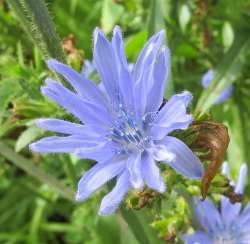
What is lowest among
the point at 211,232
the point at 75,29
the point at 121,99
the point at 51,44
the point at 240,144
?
the point at 240,144

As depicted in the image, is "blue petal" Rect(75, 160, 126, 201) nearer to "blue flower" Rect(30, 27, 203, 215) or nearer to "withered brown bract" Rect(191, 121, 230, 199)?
"blue flower" Rect(30, 27, 203, 215)

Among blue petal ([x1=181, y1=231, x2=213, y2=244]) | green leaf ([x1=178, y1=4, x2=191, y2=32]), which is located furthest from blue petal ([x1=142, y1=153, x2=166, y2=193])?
green leaf ([x1=178, y1=4, x2=191, y2=32])

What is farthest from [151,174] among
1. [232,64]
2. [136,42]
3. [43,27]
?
[232,64]

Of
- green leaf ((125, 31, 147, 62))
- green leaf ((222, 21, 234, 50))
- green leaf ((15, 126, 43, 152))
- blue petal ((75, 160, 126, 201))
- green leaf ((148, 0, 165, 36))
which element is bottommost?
green leaf ((222, 21, 234, 50))

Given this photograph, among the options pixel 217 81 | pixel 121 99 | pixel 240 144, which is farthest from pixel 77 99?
pixel 240 144

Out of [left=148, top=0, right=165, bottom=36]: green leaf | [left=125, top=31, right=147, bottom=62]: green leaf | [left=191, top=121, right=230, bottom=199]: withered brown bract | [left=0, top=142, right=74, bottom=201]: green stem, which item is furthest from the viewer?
[left=125, top=31, right=147, bottom=62]: green leaf

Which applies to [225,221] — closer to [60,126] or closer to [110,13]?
[60,126]

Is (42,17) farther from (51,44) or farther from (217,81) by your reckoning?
(217,81)
